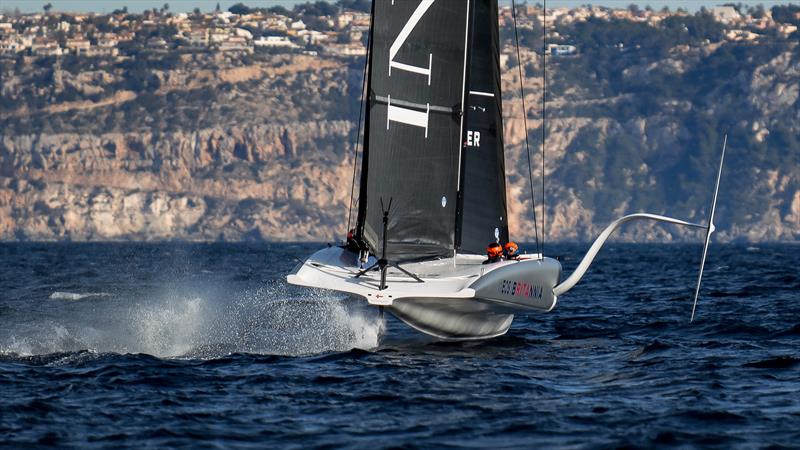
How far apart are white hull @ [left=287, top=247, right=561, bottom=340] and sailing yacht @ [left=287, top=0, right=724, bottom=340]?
0.02 meters

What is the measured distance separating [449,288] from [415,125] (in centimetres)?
240

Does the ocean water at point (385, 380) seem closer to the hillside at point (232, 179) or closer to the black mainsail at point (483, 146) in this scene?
the black mainsail at point (483, 146)

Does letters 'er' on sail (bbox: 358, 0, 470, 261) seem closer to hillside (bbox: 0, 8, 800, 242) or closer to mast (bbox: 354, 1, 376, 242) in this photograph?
mast (bbox: 354, 1, 376, 242)

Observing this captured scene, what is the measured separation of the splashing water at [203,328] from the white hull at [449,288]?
1.16 m

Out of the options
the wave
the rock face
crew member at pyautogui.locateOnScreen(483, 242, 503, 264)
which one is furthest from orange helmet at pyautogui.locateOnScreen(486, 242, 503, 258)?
the rock face

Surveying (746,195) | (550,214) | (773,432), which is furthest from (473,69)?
(746,195)

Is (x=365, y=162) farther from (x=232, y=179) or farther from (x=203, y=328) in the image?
(x=232, y=179)

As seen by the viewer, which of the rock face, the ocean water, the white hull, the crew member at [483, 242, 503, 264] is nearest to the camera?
the ocean water

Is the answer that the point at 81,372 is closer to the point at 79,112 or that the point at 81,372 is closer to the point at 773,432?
the point at 773,432

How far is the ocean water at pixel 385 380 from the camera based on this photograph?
1459 cm

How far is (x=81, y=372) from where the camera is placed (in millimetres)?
18422

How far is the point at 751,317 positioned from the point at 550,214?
159 metres

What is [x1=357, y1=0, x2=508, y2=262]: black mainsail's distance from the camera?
1995 centimetres

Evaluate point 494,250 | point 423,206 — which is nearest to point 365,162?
point 423,206
